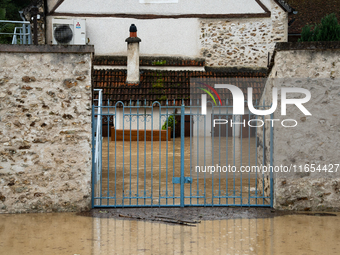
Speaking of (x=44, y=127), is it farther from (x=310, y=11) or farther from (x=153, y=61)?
(x=310, y=11)

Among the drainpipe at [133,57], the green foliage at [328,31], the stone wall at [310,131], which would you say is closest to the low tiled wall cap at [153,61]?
the drainpipe at [133,57]

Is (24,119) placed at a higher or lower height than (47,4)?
lower

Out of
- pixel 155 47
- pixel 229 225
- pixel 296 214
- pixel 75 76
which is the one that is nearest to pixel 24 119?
pixel 75 76

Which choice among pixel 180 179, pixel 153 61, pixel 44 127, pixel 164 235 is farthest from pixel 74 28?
pixel 164 235

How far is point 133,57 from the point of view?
60.3ft

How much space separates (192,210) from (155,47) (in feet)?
43.5

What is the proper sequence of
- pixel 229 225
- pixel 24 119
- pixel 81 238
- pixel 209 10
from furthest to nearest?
1. pixel 209 10
2. pixel 24 119
3. pixel 229 225
4. pixel 81 238

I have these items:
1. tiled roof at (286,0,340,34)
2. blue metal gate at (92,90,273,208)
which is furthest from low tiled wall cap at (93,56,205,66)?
blue metal gate at (92,90,273,208)

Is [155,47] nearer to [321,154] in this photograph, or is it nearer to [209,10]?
[209,10]

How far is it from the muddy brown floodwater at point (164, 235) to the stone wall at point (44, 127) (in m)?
0.32

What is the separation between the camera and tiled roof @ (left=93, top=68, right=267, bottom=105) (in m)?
17.8

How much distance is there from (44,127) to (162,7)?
13.5 metres

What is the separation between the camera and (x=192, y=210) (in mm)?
7090

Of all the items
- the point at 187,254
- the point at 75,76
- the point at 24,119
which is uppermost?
the point at 75,76
